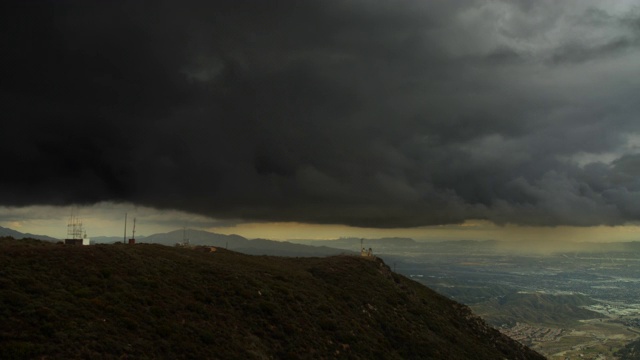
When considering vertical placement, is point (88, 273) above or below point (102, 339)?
above

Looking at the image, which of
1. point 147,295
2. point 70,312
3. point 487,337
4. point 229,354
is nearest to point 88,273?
point 147,295

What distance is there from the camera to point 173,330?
35469 mm

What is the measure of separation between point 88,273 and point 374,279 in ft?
166

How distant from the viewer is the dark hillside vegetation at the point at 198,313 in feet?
99.3

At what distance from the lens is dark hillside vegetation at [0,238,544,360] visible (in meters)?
30.3

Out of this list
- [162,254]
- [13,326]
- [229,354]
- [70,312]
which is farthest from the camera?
[162,254]

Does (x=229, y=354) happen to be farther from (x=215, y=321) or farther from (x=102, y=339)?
(x=102, y=339)

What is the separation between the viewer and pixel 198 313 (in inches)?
1606

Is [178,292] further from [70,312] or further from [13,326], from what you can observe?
[13,326]

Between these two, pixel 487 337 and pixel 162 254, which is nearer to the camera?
pixel 162 254

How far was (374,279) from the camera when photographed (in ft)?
257

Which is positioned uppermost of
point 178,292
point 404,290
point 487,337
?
point 178,292

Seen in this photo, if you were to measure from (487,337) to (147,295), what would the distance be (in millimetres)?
60761

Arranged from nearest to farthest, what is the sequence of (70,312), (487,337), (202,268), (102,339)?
1. (102,339)
2. (70,312)
3. (202,268)
4. (487,337)
